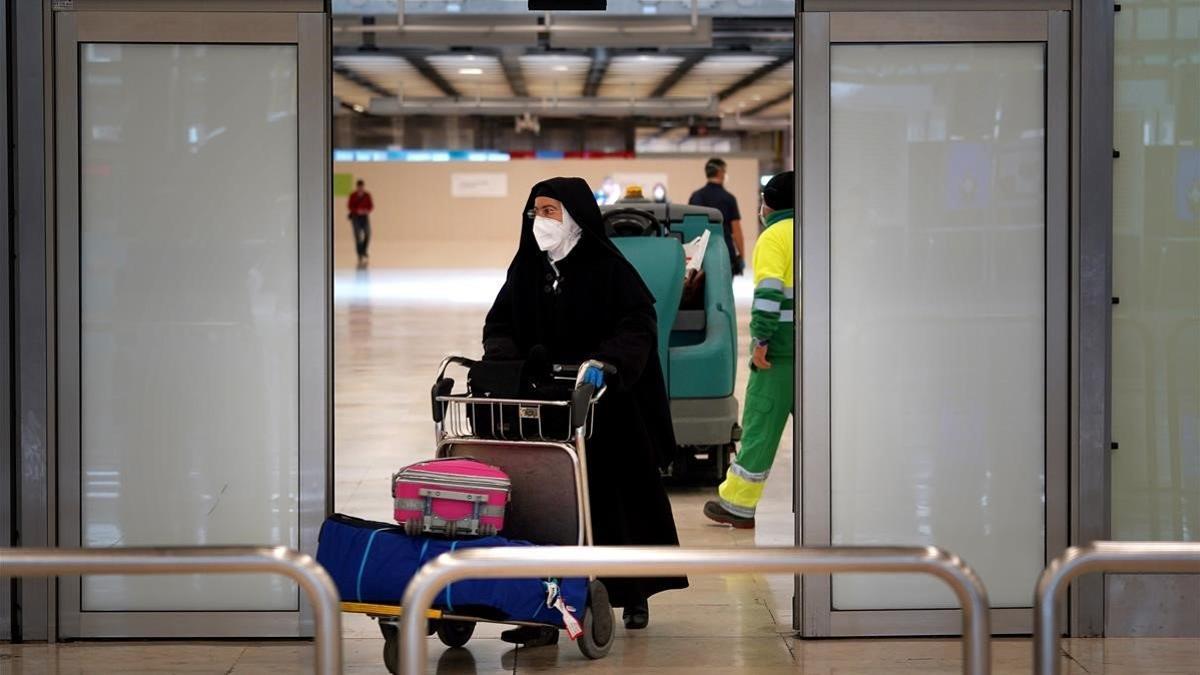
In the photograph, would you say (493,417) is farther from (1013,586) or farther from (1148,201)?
(1148,201)

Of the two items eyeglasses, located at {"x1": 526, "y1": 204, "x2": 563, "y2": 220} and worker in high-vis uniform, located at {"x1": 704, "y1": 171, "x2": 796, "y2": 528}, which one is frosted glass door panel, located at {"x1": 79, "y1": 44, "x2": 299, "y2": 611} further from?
worker in high-vis uniform, located at {"x1": 704, "y1": 171, "x2": 796, "y2": 528}

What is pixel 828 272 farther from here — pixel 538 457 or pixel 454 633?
pixel 454 633

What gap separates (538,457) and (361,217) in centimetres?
3019

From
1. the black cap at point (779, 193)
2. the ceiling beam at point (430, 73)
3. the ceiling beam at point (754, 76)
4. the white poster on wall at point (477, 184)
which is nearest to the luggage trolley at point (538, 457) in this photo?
the black cap at point (779, 193)

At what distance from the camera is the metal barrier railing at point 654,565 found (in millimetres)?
2869

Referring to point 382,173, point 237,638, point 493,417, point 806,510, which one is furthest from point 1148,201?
point 382,173

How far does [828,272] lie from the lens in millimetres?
5430

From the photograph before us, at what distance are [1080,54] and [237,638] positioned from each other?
3476mm

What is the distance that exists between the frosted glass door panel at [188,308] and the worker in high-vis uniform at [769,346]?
95.6 inches

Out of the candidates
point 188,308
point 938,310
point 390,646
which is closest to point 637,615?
point 390,646

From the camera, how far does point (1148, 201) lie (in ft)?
17.8

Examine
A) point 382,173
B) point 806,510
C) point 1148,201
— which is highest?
point 382,173

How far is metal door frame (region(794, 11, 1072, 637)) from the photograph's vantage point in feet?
17.6

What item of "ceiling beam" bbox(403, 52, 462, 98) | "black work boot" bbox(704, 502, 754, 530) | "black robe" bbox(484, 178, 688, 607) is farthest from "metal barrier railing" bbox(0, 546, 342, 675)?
"ceiling beam" bbox(403, 52, 462, 98)
